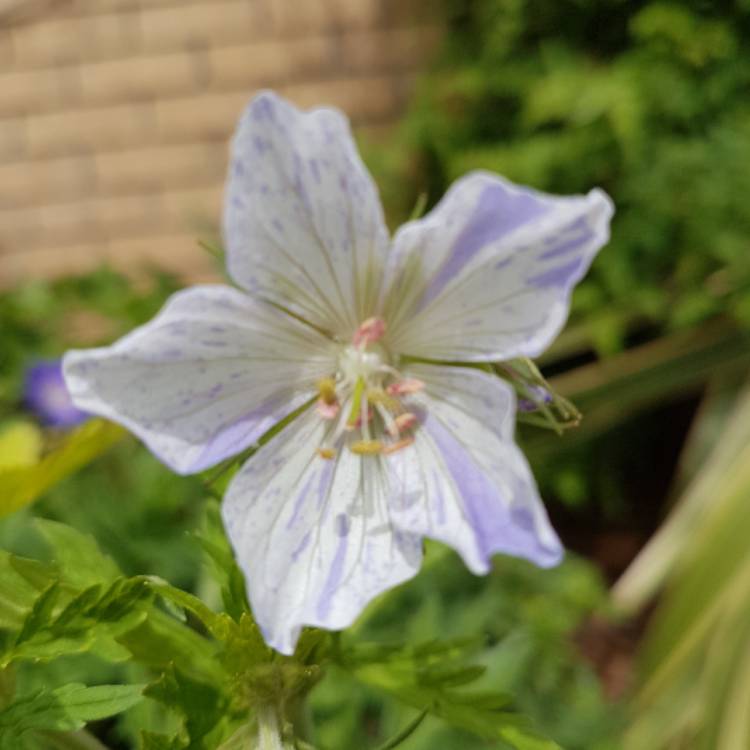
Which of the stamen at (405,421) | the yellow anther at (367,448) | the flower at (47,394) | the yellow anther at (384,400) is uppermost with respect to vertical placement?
the yellow anther at (384,400)

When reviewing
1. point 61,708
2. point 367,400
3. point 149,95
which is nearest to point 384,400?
point 367,400

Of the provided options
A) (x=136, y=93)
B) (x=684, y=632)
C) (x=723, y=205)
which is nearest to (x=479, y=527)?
(x=684, y=632)

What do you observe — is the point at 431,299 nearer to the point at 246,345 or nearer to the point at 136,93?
the point at 246,345

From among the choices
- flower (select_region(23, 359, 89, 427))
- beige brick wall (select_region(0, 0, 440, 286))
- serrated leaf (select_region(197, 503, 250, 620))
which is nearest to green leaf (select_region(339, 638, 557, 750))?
serrated leaf (select_region(197, 503, 250, 620))

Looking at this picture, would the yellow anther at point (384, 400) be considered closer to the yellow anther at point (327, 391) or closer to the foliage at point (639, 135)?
the yellow anther at point (327, 391)

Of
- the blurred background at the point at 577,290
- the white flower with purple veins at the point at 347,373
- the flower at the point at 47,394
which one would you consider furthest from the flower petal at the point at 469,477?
the flower at the point at 47,394

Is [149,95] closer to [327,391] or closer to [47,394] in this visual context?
[47,394]
